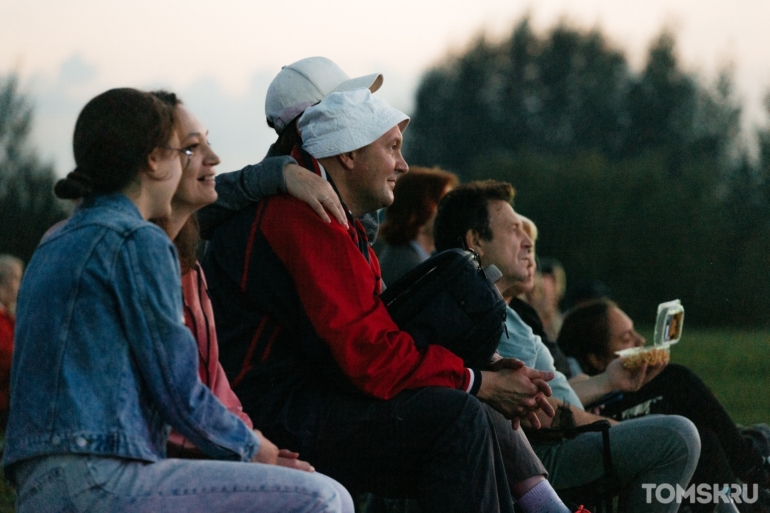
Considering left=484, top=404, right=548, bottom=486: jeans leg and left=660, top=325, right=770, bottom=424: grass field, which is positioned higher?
left=484, top=404, right=548, bottom=486: jeans leg

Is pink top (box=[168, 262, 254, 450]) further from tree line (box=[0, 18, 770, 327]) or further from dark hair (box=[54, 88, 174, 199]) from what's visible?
tree line (box=[0, 18, 770, 327])

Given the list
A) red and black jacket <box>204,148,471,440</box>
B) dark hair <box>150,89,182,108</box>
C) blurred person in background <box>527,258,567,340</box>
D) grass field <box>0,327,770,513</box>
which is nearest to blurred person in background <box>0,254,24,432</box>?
grass field <box>0,327,770,513</box>

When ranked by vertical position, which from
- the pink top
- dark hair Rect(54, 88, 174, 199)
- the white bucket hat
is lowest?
the pink top

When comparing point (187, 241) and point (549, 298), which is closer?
point (187, 241)

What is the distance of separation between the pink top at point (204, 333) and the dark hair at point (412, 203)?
12.0 feet

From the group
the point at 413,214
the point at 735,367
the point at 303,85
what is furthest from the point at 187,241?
the point at 735,367

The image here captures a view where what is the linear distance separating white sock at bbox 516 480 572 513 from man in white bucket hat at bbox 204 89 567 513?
11.6 inches

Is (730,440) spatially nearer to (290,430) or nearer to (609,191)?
(290,430)

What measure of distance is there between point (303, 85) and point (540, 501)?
170 centimetres

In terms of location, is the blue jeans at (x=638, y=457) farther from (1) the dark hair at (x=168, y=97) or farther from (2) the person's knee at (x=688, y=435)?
(1) the dark hair at (x=168, y=97)

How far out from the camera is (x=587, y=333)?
5.66 m

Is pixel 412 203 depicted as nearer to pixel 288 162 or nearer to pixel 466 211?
pixel 466 211

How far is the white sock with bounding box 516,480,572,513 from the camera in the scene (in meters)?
3.62

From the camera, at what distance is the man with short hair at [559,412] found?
4.21 metres
